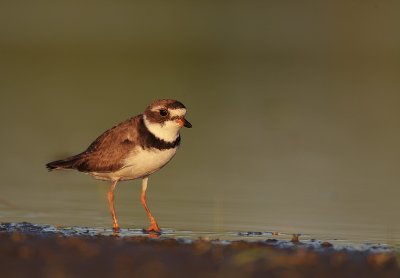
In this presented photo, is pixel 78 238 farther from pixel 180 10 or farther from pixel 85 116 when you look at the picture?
pixel 180 10

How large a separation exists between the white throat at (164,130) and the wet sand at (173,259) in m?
2.37

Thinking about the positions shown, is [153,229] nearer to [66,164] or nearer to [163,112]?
[163,112]

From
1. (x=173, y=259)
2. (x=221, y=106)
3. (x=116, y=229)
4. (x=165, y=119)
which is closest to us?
(x=173, y=259)

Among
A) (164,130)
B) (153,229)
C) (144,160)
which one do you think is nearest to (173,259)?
(153,229)

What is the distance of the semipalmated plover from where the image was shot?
12.4 meters

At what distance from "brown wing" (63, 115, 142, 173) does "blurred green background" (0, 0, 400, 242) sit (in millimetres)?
652

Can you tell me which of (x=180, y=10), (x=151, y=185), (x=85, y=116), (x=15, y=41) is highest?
(x=180, y=10)

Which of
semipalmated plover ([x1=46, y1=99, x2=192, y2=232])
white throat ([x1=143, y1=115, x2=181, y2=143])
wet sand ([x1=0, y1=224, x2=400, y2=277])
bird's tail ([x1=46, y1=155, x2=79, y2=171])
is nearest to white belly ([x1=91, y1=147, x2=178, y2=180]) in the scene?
semipalmated plover ([x1=46, y1=99, x2=192, y2=232])

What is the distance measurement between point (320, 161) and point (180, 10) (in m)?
30.7

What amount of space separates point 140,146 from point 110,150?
1.30 ft

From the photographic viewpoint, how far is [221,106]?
27.4 meters

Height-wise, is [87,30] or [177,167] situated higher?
[87,30]

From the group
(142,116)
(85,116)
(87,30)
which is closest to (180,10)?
(87,30)

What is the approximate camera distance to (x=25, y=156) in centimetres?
1830
